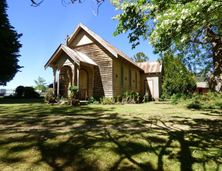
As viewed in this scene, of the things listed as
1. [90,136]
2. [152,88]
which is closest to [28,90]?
[152,88]

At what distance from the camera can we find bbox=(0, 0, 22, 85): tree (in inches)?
846

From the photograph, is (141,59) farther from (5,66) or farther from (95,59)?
(5,66)

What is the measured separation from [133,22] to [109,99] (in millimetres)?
9348

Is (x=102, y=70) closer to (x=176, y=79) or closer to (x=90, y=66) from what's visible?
(x=90, y=66)

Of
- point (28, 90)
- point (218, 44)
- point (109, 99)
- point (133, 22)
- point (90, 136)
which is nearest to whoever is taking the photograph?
point (90, 136)

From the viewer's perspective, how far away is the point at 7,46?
22.4 m

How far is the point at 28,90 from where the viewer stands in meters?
23.4

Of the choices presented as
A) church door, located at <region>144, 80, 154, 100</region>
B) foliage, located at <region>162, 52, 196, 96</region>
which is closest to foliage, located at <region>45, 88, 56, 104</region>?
foliage, located at <region>162, 52, 196, 96</region>

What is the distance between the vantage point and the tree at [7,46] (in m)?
21.5

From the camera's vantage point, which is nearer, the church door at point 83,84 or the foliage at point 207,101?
the foliage at point 207,101

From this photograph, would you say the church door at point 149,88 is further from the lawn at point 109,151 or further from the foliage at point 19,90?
the foliage at point 19,90

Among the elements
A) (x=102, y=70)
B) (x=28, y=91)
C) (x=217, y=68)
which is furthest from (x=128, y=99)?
(x=28, y=91)

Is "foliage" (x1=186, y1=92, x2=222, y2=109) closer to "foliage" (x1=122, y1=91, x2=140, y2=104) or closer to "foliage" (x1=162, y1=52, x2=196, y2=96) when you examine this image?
"foliage" (x1=162, y1=52, x2=196, y2=96)

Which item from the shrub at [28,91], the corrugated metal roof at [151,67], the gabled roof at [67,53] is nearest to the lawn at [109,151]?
the gabled roof at [67,53]
